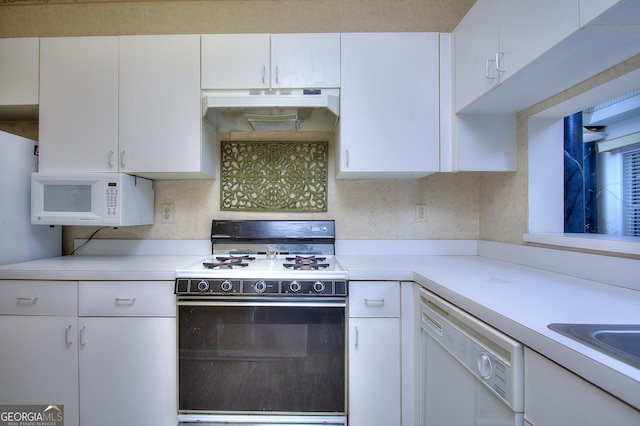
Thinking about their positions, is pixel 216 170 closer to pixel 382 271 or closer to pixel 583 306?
pixel 382 271

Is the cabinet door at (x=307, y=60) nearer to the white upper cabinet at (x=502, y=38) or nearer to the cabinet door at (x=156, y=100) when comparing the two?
the cabinet door at (x=156, y=100)

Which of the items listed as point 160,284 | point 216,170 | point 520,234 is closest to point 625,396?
point 520,234

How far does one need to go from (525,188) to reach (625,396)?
139 cm

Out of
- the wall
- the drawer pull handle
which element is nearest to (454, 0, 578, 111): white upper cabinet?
the wall

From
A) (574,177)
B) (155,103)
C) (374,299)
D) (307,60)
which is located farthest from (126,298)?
(574,177)

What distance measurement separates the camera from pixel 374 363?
1.42 m

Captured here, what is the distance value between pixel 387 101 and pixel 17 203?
2247 mm

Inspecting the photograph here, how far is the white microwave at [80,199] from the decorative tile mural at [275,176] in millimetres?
604

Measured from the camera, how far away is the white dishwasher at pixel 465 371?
2.45 ft

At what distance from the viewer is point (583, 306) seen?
87 centimetres

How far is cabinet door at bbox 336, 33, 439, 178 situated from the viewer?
1.68 metres

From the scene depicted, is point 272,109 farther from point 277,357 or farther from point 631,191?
point 631,191

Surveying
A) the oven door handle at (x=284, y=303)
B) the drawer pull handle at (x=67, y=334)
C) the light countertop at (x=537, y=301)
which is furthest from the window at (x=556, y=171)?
the drawer pull handle at (x=67, y=334)

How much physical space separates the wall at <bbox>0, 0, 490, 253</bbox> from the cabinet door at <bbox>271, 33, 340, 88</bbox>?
1.39 ft
